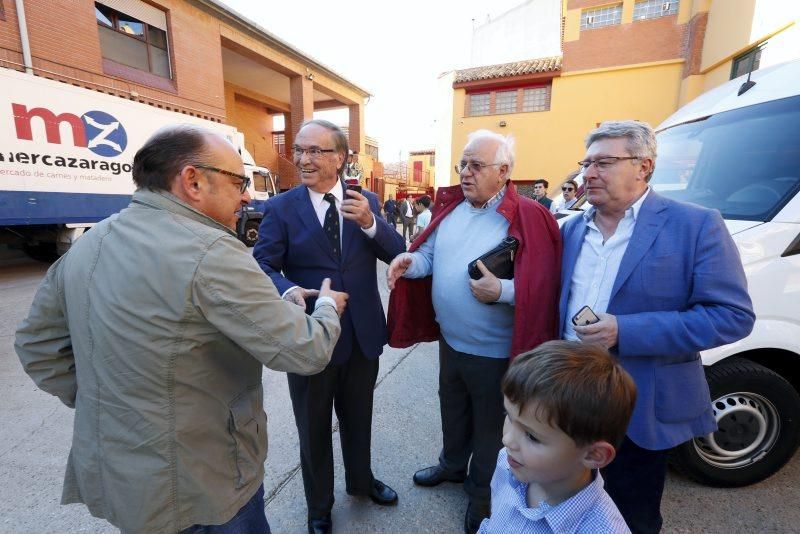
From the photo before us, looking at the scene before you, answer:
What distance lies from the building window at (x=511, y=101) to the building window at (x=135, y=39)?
37.6 feet

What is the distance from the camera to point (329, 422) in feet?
6.98

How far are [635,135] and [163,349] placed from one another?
5.99 ft

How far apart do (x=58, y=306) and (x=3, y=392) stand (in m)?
3.50

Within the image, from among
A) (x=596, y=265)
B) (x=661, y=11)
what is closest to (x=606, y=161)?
(x=596, y=265)

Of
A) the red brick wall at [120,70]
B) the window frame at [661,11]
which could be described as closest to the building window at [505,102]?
the window frame at [661,11]

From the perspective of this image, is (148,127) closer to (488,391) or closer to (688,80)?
(488,391)

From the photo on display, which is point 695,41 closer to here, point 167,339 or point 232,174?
point 232,174

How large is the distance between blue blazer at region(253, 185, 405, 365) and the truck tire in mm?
1943

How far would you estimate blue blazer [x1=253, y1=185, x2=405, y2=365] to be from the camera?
6.48ft

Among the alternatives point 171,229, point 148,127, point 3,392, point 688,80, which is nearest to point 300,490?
point 171,229

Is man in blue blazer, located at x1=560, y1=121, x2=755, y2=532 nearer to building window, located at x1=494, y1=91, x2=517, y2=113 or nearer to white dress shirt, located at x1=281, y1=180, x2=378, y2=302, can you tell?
white dress shirt, located at x1=281, y1=180, x2=378, y2=302

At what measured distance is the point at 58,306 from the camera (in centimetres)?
125

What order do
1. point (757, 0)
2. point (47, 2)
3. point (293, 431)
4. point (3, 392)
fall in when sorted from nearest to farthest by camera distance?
point (293, 431) < point (3, 392) < point (757, 0) < point (47, 2)

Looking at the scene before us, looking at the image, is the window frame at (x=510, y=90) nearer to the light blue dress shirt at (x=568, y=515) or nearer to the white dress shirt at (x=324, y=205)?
the white dress shirt at (x=324, y=205)
